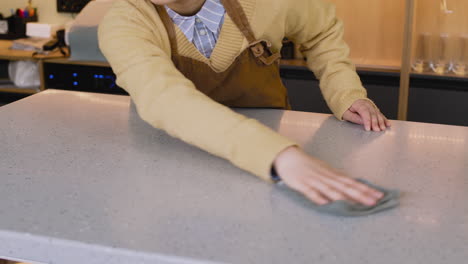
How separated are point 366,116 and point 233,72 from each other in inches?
13.4

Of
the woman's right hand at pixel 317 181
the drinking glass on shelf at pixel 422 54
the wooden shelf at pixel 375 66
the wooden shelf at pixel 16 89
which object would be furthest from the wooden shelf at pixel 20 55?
the woman's right hand at pixel 317 181

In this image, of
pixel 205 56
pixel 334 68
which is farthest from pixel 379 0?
pixel 205 56

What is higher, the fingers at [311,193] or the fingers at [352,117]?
the fingers at [311,193]

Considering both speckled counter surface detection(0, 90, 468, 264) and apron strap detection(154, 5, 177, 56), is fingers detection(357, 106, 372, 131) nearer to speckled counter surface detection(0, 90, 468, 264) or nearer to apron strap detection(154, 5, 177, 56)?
speckled counter surface detection(0, 90, 468, 264)

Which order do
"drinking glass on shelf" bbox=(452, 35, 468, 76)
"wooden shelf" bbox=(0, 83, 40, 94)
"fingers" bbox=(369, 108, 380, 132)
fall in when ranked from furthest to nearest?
"wooden shelf" bbox=(0, 83, 40, 94) < "drinking glass on shelf" bbox=(452, 35, 468, 76) < "fingers" bbox=(369, 108, 380, 132)

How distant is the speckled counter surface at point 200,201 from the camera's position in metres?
0.67

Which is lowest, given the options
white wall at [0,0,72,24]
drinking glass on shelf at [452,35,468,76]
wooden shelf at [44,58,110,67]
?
wooden shelf at [44,58,110,67]

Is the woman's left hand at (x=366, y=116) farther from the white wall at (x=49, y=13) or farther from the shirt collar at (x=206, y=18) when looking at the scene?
the white wall at (x=49, y=13)

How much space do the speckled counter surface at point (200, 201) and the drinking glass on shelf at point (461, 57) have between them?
1.55 m

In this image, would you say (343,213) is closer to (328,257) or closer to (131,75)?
(328,257)

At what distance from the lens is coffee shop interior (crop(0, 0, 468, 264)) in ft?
8.47

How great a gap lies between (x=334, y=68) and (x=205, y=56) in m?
0.33

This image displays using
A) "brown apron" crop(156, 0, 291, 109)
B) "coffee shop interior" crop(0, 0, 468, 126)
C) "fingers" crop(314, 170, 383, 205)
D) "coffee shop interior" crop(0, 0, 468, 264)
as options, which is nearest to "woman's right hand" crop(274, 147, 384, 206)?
"fingers" crop(314, 170, 383, 205)

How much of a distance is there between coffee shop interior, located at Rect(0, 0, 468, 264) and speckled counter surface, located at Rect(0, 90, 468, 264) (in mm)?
1244
